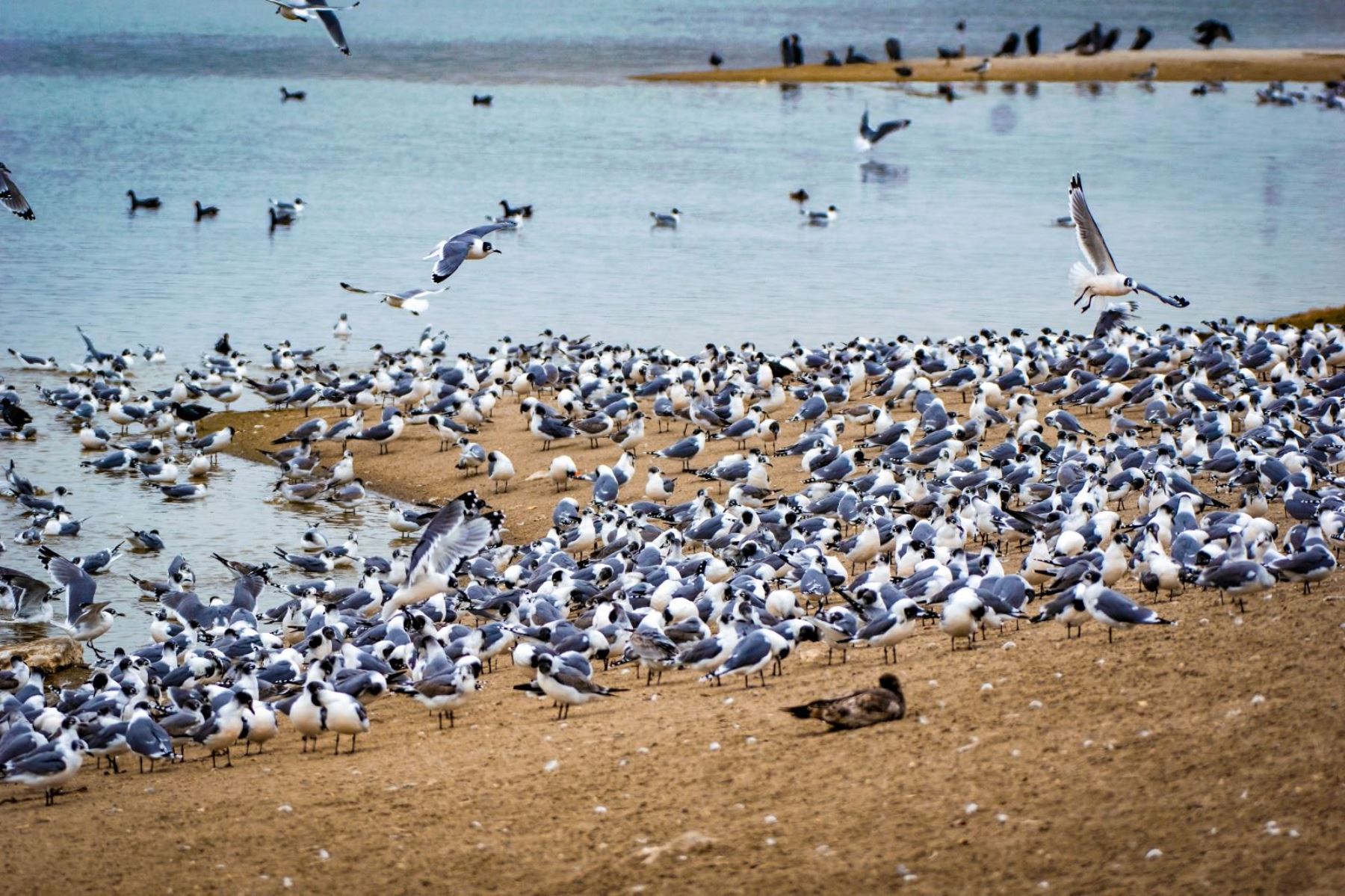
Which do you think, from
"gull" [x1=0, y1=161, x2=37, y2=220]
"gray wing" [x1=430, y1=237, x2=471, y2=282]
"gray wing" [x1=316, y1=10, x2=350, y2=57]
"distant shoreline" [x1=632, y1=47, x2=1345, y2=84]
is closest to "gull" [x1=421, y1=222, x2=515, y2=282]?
"gray wing" [x1=430, y1=237, x2=471, y2=282]

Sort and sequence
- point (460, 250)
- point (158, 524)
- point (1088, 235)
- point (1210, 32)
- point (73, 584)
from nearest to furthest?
1. point (460, 250)
2. point (73, 584)
3. point (1088, 235)
4. point (158, 524)
5. point (1210, 32)

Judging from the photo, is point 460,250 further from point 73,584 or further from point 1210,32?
point 1210,32

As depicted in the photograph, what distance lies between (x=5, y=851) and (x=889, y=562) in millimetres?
7403

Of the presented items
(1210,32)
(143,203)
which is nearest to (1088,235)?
(143,203)

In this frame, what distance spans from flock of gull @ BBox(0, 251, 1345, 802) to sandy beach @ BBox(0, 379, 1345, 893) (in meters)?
0.31

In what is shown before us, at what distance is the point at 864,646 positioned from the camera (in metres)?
11.1

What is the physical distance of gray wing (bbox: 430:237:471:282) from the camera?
11.6m

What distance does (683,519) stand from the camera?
1565cm

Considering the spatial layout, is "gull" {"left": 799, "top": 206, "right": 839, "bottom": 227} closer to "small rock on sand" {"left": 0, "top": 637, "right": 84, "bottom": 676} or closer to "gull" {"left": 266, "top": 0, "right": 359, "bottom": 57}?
"gull" {"left": 266, "top": 0, "right": 359, "bottom": 57}

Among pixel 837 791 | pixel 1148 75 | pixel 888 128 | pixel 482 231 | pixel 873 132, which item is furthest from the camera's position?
pixel 1148 75

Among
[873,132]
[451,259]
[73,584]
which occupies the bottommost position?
[73,584]

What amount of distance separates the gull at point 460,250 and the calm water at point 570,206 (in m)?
4.76

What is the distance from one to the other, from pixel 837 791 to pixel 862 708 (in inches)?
33.3

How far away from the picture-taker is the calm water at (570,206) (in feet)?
93.1
